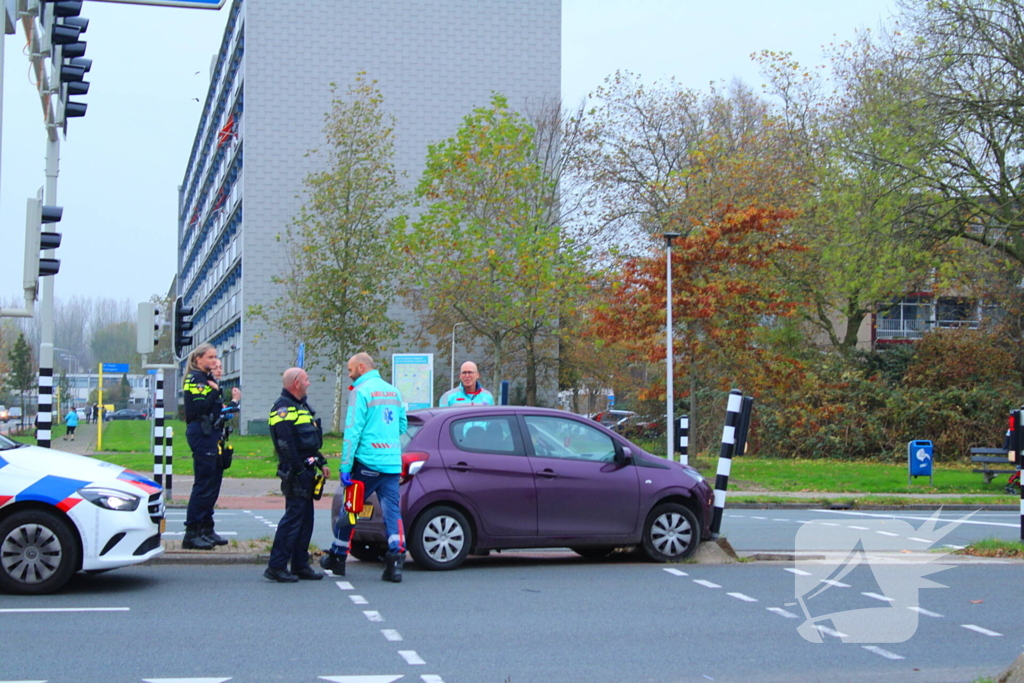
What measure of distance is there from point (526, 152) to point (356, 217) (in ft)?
26.1

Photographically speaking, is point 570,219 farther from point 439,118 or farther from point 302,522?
point 302,522

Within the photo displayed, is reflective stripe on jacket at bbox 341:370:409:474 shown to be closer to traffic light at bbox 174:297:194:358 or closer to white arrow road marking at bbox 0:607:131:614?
white arrow road marking at bbox 0:607:131:614

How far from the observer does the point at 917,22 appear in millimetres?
27609

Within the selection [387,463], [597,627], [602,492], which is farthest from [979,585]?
[387,463]

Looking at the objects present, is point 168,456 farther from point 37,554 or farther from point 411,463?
point 37,554

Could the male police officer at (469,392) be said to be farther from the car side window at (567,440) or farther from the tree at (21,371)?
the tree at (21,371)

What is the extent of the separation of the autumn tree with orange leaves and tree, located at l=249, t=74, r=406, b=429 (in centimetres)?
1634

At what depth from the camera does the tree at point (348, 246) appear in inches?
1766

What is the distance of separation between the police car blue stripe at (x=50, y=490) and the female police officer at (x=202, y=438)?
165 centimetres

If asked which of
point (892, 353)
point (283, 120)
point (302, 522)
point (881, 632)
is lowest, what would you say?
point (881, 632)

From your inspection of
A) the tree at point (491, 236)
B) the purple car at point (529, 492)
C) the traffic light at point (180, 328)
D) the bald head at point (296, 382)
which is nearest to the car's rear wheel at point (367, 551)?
the purple car at point (529, 492)

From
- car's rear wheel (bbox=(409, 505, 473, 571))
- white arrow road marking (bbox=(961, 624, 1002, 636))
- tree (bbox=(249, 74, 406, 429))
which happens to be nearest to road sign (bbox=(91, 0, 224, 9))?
car's rear wheel (bbox=(409, 505, 473, 571))

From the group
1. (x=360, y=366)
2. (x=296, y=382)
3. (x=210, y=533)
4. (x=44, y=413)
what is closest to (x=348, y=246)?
(x=44, y=413)

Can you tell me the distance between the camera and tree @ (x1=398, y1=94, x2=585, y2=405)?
4009 cm
